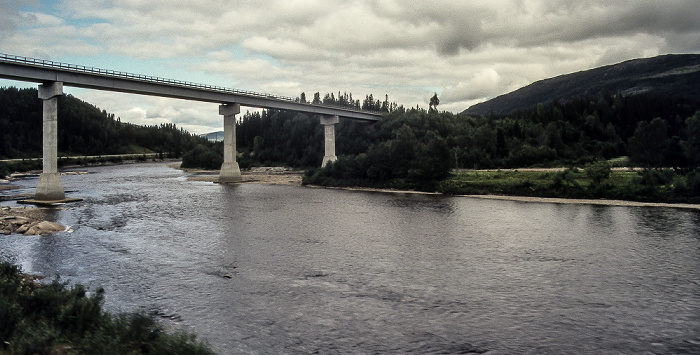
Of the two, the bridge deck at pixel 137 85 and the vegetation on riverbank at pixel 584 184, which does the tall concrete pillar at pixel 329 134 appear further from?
the vegetation on riverbank at pixel 584 184

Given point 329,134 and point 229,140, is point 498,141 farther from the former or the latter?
point 229,140

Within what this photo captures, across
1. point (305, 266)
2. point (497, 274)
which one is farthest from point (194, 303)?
point (497, 274)

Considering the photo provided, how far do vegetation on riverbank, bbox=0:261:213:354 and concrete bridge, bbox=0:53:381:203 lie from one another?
46.5m

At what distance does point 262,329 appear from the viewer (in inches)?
676

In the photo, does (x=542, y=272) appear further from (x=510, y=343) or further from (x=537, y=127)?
(x=537, y=127)

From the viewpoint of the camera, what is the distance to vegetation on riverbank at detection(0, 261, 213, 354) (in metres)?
11.3

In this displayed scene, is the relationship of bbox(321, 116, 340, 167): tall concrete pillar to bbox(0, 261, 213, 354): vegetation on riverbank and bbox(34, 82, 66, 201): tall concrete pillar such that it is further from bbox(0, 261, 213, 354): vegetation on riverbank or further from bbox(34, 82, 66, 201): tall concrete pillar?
bbox(0, 261, 213, 354): vegetation on riverbank

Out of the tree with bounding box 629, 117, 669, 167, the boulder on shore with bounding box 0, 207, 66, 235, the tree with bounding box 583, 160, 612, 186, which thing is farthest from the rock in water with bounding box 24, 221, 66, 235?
the tree with bounding box 629, 117, 669, 167

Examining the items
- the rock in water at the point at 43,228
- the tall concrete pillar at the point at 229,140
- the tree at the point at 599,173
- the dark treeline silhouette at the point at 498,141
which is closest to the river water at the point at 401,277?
the rock in water at the point at 43,228

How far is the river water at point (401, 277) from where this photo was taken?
54.2ft

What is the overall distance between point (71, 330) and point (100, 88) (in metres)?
65.9

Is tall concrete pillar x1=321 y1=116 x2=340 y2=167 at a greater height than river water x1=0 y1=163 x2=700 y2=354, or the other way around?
tall concrete pillar x1=321 y1=116 x2=340 y2=167

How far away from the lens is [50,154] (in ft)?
187

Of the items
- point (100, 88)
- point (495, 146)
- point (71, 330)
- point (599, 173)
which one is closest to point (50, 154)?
point (100, 88)
